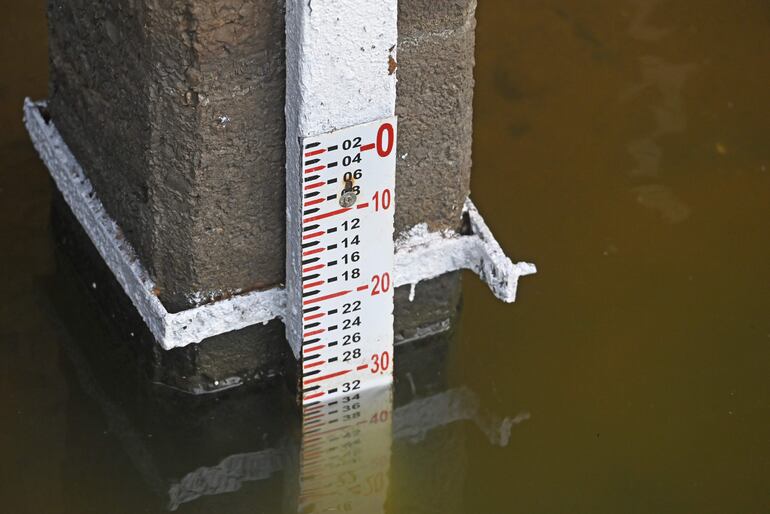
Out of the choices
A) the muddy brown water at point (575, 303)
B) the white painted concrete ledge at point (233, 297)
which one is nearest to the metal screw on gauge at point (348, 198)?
the white painted concrete ledge at point (233, 297)

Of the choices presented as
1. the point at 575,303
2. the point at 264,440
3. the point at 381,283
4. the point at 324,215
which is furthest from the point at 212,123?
the point at 575,303

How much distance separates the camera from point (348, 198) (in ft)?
11.5

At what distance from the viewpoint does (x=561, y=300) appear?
13.5ft

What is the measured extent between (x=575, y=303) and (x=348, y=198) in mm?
812

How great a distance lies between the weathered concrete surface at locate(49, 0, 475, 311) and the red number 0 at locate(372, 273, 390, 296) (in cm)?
16

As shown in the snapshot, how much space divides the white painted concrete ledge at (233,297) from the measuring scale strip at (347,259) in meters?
0.14

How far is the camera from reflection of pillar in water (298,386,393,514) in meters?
3.65

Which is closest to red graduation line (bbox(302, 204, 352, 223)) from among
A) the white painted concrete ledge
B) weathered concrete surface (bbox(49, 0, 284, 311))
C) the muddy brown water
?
weathered concrete surface (bbox(49, 0, 284, 311))

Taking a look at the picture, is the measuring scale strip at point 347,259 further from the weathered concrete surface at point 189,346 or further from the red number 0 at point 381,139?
the weathered concrete surface at point 189,346

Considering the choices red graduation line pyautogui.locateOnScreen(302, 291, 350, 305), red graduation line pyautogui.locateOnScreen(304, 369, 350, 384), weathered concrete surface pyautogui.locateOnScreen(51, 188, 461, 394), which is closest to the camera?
red graduation line pyautogui.locateOnScreen(302, 291, 350, 305)

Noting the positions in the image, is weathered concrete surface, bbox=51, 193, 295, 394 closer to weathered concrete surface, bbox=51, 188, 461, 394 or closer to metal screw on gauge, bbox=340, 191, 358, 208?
weathered concrete surface, bbox=51, 188, 461, 394

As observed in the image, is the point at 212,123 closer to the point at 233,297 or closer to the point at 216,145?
the point at 216,145

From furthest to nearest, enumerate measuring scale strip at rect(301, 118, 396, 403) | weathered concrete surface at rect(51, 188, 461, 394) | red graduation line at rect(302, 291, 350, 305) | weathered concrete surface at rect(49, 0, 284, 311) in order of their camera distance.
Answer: weathered concrete surface at rect(51, 188, 461, 394) → red graduation line at rect(302, 291, 350, 305) → measuring scale strip at rect(301, 118, 396, 403) → weathered concrete surface at rect(49, 0, 284, 311)

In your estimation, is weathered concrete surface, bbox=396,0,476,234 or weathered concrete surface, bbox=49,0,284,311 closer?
weathered concrete surface, bbox=49,0,284,311
